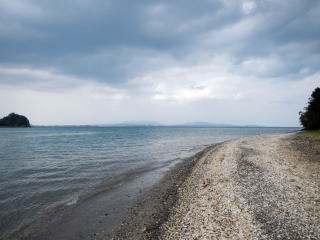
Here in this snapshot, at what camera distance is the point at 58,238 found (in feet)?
28.2

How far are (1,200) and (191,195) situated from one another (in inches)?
497

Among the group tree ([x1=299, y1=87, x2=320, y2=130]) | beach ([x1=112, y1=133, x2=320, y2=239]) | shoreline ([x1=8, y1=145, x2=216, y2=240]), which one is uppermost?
tree ([x1=299, y1=87, x2=320, y2=130])

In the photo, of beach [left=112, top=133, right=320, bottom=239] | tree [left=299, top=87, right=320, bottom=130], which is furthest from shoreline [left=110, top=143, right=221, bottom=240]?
tree [left=299, top=87, right=320, bottom=130]

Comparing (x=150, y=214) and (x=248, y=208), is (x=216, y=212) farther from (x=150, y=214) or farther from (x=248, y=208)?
(x=150, y=214)

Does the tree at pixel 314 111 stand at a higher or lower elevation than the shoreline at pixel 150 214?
higher

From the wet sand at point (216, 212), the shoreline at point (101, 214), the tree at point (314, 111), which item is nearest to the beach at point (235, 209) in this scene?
the wet sand at point (216, 212)

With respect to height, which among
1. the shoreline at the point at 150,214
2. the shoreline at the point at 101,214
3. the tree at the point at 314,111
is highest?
the tree at the point at 314,111

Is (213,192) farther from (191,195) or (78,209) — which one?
(78,209)

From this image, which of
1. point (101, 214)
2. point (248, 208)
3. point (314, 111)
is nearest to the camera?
point (248, 208)

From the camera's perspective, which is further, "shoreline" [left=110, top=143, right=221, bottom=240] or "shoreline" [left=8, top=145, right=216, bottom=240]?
"shoreline" [left=8, top=145, right=216, bottom=240]

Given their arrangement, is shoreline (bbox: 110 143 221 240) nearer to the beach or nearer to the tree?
the beach

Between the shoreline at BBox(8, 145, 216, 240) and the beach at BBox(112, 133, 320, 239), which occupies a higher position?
the beach at BBox(112, 133, 320, 239)

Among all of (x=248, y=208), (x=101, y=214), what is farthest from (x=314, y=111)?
(x=101, y=214)

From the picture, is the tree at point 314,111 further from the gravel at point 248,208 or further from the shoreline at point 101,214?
the shoreline at point 101,214
